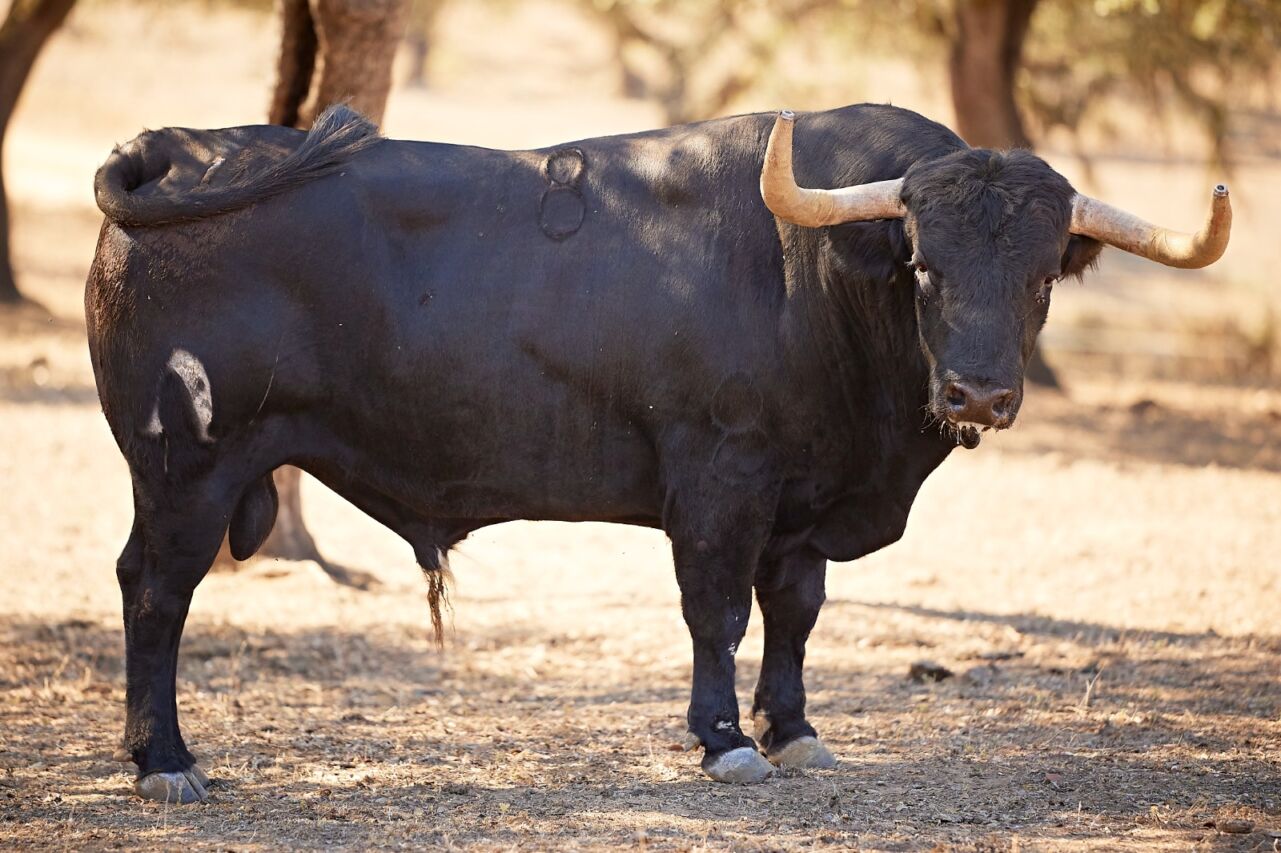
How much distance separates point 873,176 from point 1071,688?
2.88 m

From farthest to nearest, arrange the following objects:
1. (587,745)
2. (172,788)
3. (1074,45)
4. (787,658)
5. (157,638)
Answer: (1074,45) → (587,745) → (787,658) → (157,638) → (172,788)

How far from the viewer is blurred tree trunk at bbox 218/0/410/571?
7863 millimetres

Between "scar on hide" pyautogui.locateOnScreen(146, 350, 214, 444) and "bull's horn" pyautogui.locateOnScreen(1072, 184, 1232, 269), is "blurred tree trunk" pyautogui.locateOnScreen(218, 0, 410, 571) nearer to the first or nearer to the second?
"scar on hide" pyautogui.locateOnScreen(146, 350, 214, 444)

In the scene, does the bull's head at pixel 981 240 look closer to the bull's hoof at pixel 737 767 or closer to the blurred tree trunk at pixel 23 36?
the bull's hoof at pixel 737 767

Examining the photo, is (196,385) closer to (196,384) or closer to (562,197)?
(196,384)

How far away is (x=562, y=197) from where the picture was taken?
5.79m

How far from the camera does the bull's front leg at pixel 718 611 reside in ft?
18.2

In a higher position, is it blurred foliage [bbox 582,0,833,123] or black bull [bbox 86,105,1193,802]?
blurred foliage [bbox 582,0,833,123]

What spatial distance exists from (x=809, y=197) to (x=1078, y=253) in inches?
40.4

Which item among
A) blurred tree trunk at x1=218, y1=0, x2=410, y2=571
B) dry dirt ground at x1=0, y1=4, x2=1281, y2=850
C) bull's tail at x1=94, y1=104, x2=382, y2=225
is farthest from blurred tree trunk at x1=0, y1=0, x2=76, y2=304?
bull's tail at x1=94, y1=104, x2=382, y2=225

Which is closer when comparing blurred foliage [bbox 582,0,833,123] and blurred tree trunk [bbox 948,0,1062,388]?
blurred tree trunk [bbox 948,0,1062,388]

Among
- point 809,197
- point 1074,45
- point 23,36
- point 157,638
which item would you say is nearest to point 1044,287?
point 809,197

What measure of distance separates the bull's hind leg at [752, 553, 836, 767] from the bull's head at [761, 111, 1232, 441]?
102cm

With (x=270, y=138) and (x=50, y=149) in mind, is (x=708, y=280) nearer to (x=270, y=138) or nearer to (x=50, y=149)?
(x=270, y=138)
